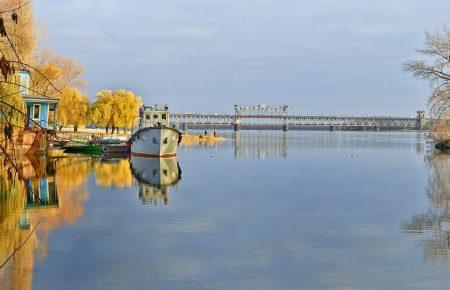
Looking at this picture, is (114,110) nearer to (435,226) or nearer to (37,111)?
(37,111)

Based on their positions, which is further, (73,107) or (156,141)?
(73,107)

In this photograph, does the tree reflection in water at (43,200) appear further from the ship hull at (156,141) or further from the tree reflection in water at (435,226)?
the tree reflection in water at (435,226)

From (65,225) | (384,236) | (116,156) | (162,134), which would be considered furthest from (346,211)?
(116,156)

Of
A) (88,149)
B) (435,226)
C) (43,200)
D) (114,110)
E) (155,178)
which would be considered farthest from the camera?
(114,110)

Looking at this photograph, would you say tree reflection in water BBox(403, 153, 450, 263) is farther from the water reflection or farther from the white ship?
the white ship

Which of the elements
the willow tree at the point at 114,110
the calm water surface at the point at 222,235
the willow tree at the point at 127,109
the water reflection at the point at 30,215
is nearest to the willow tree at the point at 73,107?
the willow tree at the point at 114,110

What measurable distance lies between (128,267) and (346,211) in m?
11.3

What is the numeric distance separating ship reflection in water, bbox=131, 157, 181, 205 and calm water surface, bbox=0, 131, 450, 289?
0.15 metres

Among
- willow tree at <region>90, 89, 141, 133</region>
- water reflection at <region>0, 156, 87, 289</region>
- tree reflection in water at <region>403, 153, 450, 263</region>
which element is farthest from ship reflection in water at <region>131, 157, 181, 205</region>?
willow tree at <region>90, 89, 141, 133</region>

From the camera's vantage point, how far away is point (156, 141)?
51.0 meters

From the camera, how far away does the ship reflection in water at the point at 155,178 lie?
81.5ft

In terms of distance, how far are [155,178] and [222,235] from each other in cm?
1851

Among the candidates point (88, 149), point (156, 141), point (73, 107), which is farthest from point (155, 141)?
point (73, 107)

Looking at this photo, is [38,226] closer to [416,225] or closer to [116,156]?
[416,225]
